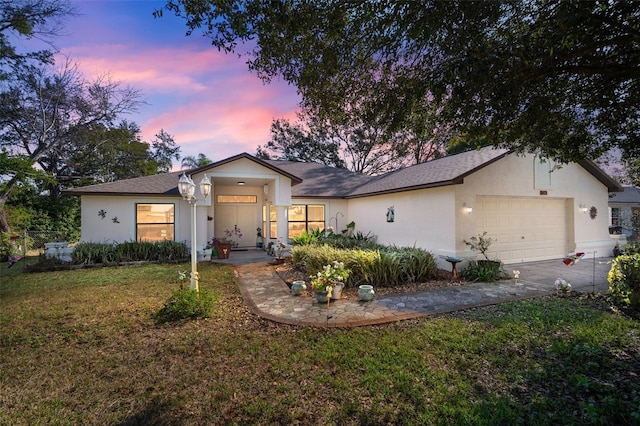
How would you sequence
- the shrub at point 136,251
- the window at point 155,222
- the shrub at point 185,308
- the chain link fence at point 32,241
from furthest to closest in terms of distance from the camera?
1. the chain link fence at point 32,241
2. the window at point 155,222
3. the shrub at point 136,251
4. the shrub at point 185,308

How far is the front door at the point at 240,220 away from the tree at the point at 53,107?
1161cm

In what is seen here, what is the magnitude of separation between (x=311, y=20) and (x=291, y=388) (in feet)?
14.9

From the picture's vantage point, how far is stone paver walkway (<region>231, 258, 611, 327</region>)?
5270mm

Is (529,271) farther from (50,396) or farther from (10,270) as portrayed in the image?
(10,270)

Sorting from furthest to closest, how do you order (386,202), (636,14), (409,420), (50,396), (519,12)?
(386,202), (519,12), (636,14), (50,396), (409,420)

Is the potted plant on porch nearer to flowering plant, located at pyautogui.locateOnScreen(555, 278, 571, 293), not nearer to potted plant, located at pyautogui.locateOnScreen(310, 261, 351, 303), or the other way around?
potted plant, located at pyautogui.locateOnScreen(310, 261, 351, 303)

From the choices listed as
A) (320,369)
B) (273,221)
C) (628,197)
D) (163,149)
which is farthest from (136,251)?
(628,197)

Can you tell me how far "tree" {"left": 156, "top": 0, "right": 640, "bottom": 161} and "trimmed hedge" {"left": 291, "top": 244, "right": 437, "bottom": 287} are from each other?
3.75m

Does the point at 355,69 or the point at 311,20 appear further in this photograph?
the point at 355,69

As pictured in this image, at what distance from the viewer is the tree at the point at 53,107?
18188 mm

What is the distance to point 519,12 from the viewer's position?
4082 millimetres

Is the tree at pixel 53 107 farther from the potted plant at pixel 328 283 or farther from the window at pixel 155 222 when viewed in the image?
the potted plant at pixel 328 283

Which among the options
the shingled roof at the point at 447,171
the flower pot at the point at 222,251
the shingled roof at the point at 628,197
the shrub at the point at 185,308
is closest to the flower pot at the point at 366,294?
the shrub at the point at 185,308

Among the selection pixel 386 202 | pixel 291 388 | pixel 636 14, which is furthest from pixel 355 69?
pixel 386 202
